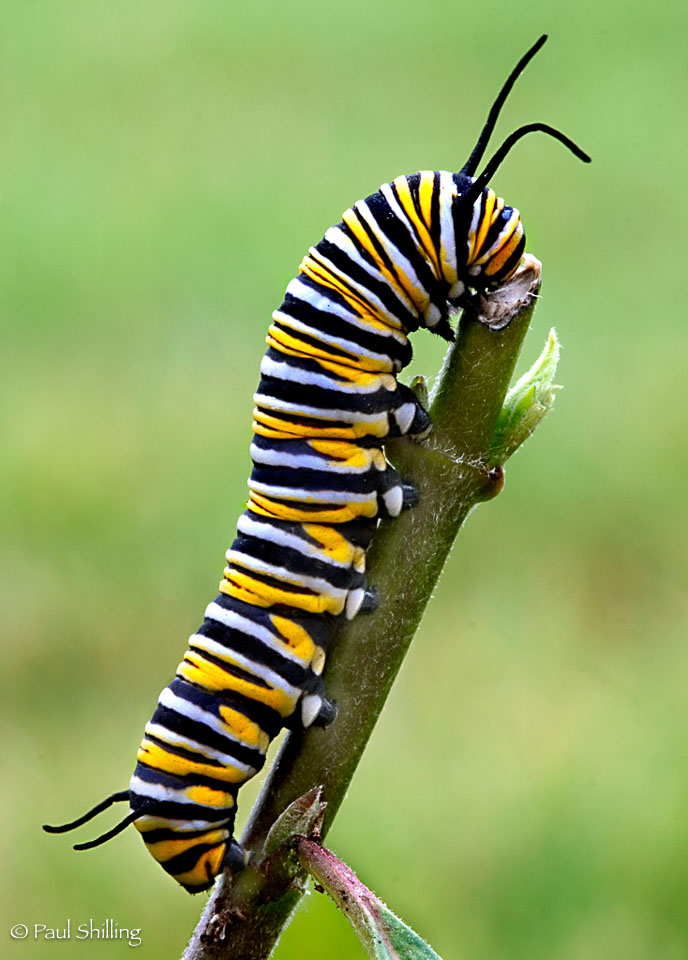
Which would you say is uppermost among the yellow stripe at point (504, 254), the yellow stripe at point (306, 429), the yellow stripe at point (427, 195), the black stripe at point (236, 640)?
the yellow stripe at point (427, 195)

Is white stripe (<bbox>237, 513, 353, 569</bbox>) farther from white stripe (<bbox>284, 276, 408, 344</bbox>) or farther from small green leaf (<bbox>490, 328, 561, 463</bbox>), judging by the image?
small green leaf (<bbox>490, 328, 561, 463</bbox>)

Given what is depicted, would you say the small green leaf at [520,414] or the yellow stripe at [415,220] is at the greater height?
the yellow stripe at [415,220]

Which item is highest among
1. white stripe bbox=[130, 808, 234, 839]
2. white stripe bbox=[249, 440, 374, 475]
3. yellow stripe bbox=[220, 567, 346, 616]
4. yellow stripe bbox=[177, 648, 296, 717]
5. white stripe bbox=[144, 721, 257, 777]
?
white stripe bbox=[249, 440, 374, 475]

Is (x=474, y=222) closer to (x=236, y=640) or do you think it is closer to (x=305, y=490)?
(x=305, y=490)

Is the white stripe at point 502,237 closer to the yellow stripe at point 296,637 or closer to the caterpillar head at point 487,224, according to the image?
the caterpillar head at point 487,224

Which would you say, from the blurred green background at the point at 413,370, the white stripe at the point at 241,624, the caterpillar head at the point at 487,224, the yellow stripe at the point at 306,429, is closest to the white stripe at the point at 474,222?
the caterpillar head at the point at 487,224

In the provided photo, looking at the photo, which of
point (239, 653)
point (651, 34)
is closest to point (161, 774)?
point (239, 653)

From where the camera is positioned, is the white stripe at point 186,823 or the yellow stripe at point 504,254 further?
the white stripe at point 186,823

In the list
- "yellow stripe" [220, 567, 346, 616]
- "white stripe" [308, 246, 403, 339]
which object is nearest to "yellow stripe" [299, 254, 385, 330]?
"white stripe" [308, 246, 403, 339]

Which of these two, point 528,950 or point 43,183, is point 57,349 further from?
point 528,950
